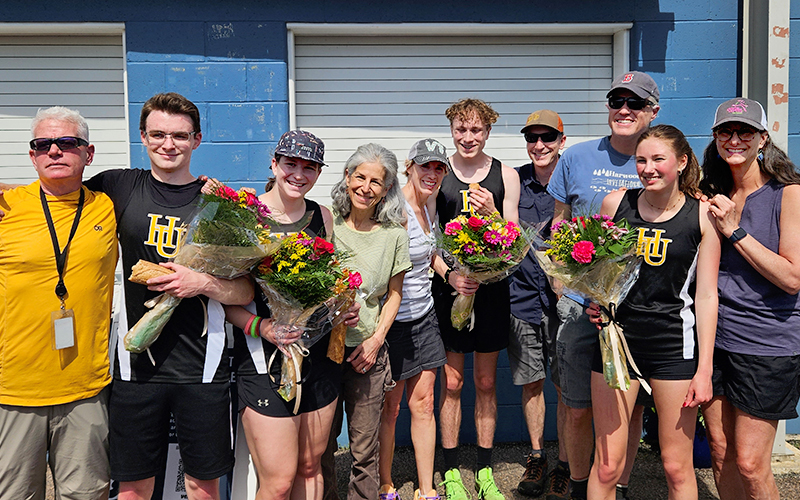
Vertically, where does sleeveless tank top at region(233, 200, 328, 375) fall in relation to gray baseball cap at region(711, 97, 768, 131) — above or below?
below

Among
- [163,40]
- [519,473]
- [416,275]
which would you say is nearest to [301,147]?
[416,275]

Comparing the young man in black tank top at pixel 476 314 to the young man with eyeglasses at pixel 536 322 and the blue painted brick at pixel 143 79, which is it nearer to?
the young man with eyeglasses at pixel 536 322

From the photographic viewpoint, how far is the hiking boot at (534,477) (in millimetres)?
4172

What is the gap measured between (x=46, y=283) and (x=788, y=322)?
3625 millimetres

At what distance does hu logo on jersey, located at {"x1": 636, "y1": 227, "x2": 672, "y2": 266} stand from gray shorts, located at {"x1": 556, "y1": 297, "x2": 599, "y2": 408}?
23.9 inches

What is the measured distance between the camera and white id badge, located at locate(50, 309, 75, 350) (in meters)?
2.79

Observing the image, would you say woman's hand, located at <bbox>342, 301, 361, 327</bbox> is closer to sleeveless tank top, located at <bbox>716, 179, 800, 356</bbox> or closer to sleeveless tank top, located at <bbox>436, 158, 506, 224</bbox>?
sleeveless tank top, located at <bbox>436, 158, 506, 224</bbox>

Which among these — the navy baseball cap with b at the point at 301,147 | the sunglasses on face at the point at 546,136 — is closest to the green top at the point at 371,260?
the navy baseball cap with b at the point at 301,147

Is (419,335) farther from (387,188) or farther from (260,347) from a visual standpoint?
(260,347)

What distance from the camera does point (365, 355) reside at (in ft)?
10.9

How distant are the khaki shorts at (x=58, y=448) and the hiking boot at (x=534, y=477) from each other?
2.63 m

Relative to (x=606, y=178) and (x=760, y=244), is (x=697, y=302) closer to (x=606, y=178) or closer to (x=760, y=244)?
(x=760, y=244)

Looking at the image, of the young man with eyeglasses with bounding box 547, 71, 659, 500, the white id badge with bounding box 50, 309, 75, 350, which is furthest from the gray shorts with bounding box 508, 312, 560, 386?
the white id badge with bounding box 50, 309, 75, 350

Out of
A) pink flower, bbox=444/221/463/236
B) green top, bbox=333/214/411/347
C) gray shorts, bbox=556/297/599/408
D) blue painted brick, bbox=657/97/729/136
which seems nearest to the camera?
green top, bbox=333/214/411/347
